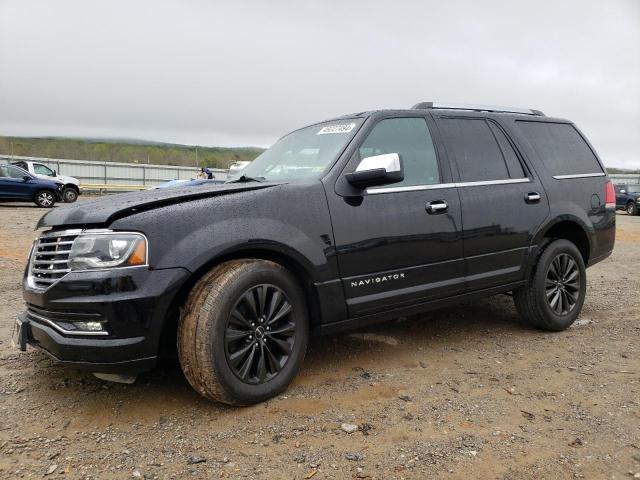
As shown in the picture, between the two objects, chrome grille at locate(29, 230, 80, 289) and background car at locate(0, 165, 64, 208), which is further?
background car at locate(0, 165, 64, 208)

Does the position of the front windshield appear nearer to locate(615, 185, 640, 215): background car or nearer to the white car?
the white car

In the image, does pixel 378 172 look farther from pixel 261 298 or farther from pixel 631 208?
pixel 631 208

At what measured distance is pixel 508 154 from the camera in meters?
4.28

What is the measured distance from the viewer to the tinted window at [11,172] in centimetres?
1702

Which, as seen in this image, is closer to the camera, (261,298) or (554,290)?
(261,298)

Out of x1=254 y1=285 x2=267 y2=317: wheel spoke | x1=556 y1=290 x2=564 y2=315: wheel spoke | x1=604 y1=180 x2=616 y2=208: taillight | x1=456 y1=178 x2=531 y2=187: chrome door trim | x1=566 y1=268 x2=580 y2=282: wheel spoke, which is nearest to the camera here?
x1=254 y1=285 x2=267 y2=317: wheel spoke

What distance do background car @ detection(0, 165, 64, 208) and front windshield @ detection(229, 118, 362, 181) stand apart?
16.0m

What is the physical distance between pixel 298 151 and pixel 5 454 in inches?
101

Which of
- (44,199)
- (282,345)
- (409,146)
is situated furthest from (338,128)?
(44,199)

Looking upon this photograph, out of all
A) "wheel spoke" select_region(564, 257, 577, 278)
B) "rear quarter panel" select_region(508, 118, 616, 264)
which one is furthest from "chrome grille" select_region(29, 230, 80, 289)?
"wheel spoke" select_region(564, 257, 577, 278)

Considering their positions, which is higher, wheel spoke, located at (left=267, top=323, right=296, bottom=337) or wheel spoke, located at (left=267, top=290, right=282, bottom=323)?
wheel spoke, located at (left=267, top=290, right=282, bottom=323)

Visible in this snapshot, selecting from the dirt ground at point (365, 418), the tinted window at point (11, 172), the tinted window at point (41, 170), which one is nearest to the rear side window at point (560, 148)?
the dirt ground at point (365, 418)

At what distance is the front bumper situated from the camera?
2.52 meters

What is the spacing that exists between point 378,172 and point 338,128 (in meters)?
0.75
